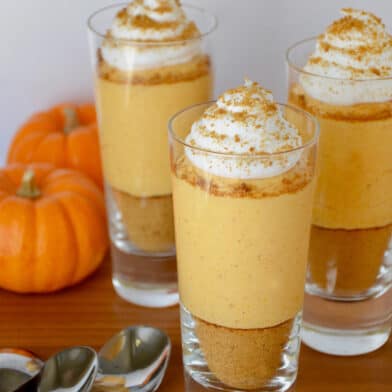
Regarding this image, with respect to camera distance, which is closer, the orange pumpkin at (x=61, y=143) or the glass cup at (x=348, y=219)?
the glass cup at (x=348, y=219)

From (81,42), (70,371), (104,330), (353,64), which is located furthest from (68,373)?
(81,42)

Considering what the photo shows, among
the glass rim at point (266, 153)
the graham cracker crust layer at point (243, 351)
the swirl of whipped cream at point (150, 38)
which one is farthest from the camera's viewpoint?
the swirl of whipped cream at point (150, 38)

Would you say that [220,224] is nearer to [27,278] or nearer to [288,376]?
[288,376]

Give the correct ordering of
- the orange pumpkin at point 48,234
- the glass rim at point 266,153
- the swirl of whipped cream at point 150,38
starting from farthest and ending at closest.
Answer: the orange pumpkin at point 48,234, the swirl of whipped cream at point 150,38, the glass rim at point 266,153

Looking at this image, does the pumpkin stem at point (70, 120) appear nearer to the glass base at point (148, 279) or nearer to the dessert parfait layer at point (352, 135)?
the glass base at point (148, 279)

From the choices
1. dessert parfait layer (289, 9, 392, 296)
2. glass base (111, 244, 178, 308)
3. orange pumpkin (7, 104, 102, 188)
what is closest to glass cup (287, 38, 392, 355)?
dessert parfait layer (289, 9, 392, 296)

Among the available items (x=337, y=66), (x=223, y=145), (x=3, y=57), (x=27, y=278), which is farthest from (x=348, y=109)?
(x=3, y=57)

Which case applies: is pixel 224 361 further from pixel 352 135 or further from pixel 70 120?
pixel 70 120

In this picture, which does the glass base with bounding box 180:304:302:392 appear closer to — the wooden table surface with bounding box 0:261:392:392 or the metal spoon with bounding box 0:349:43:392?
the wooden table surface with bounding box 0:261:392:392

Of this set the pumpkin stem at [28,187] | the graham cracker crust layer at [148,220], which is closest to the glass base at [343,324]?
the graham cracker crust layer at [148,220]
